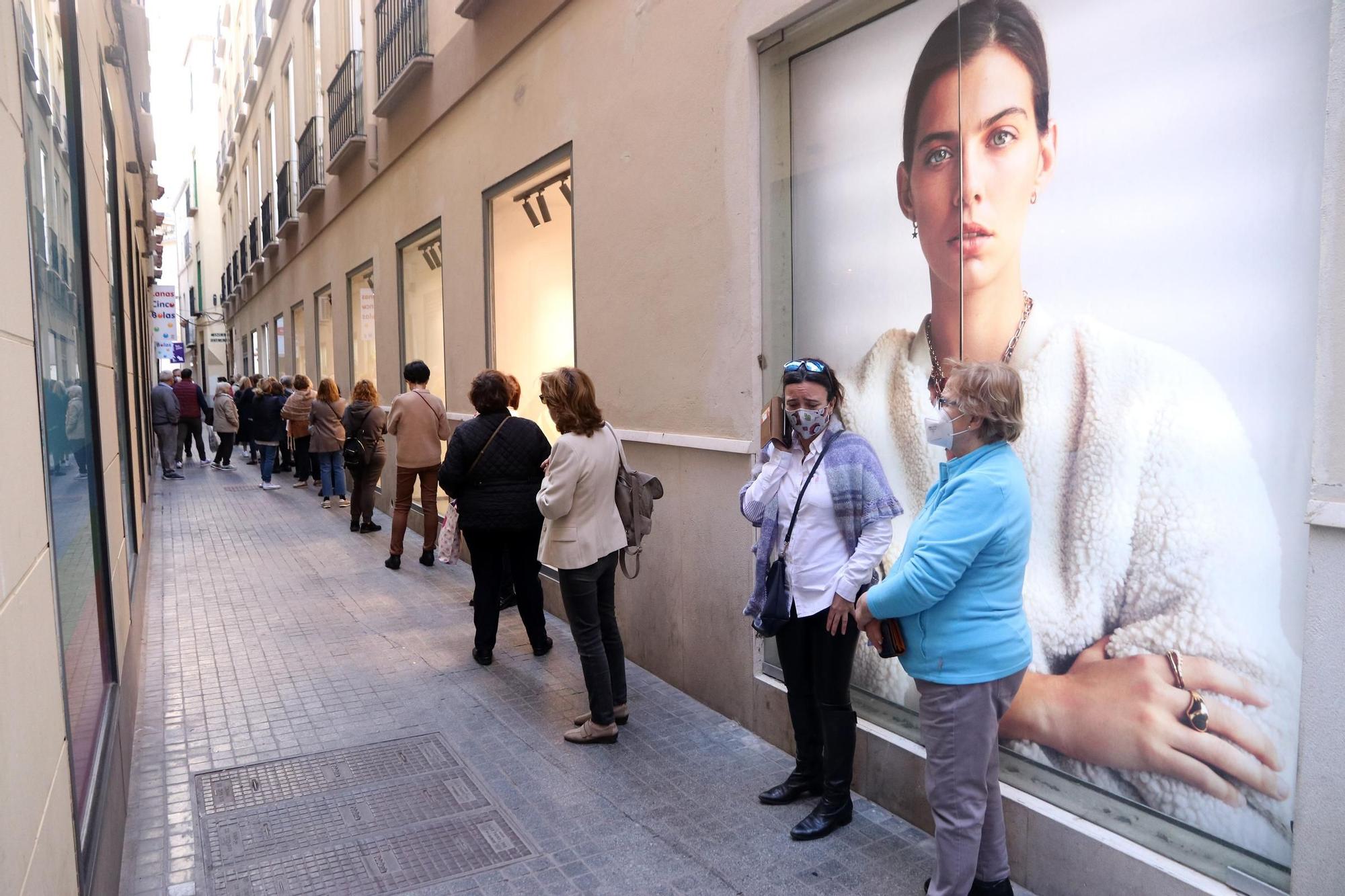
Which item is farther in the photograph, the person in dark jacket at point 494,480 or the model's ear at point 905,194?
the person in dark jacket at point 494,480

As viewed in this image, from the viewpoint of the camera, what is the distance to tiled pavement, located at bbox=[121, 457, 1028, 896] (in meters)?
3.69

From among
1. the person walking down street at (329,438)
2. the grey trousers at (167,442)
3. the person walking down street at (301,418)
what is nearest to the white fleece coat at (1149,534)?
the person walking down street at (329,438)

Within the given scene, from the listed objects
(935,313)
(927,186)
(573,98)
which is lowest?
(935,313)

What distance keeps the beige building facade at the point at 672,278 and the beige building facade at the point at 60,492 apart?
284 centimetres

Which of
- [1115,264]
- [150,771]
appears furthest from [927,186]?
[150,771]

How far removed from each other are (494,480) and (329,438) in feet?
26.0

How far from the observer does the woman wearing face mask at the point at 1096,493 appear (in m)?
2.96

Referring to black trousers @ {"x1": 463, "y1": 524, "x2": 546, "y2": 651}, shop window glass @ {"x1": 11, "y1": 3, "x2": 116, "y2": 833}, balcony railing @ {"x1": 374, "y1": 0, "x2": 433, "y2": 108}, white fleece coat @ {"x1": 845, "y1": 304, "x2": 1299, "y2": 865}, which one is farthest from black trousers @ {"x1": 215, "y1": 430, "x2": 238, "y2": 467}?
white fleece coat @ {"x1": 845, "y1": 304, "x2": 1299, "y2": 865}

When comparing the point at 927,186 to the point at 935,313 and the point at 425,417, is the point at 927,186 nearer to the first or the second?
A: the point at 935,313

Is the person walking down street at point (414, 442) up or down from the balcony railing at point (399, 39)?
down

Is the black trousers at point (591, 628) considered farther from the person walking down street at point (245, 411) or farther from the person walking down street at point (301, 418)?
the person walking down street at point (245, 411)

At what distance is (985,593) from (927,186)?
1.96 metres

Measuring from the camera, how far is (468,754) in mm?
4812

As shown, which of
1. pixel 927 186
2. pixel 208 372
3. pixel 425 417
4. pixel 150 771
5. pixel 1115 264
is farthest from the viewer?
pixel 208 372
